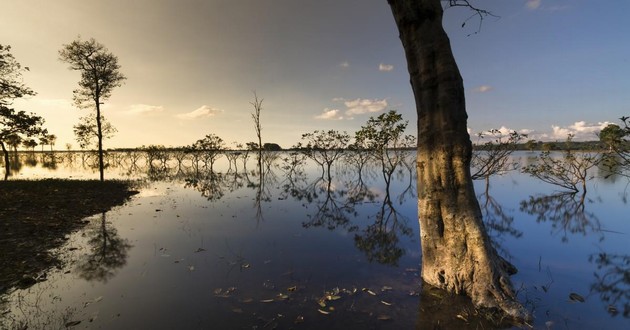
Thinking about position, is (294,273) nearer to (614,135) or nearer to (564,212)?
(614,135)

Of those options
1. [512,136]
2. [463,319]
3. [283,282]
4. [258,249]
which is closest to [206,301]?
[283,282]

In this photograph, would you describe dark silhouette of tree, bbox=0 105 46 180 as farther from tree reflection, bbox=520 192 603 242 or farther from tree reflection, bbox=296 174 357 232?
tree reflection, bbox=520 192 603 242

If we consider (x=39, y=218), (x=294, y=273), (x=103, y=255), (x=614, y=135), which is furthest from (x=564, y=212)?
(x=39, y=218)

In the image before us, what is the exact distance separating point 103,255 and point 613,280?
15208 mm

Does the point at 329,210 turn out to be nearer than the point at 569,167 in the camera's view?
Yes

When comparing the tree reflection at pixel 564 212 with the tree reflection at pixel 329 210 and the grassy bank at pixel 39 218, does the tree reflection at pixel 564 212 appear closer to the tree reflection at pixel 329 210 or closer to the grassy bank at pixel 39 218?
the tree reflection at pixel 329 210

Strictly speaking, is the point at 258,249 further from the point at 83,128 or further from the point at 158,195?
the point at 83,128

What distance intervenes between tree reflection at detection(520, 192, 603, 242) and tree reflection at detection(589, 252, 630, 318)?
2.06m

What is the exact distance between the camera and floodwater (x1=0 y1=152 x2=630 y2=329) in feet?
16.9

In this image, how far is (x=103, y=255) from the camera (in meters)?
8.26

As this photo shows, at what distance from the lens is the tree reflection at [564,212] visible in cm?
1245

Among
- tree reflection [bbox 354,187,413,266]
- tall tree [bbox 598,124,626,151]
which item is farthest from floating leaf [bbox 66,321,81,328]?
tall tree [bbox 598,124,626,151]

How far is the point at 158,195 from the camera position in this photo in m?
20.3

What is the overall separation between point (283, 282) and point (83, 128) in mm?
34599
